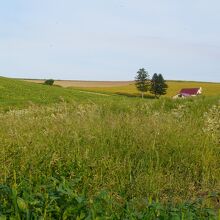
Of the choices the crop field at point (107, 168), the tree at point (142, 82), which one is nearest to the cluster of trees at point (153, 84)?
the tree at point (142, 82)

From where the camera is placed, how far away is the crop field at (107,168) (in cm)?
381

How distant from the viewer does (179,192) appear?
5.04 m

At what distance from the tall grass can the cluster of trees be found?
70.7 metres

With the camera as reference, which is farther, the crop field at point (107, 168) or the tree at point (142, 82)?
the tree at point (142, 82)

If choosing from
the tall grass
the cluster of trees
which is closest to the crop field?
the tall grass

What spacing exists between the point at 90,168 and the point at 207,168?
160 centimetres

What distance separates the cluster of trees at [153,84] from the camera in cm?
7919

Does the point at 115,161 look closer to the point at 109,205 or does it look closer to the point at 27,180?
the point at 27,180

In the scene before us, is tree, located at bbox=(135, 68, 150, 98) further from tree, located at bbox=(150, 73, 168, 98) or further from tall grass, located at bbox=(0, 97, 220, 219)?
tall grass, located at bbox=(0, 97, 220, 219)

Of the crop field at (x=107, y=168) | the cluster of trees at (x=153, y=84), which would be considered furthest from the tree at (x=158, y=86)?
the crop field at (x=107, y=168)

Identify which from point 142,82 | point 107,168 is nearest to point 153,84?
point 142,82

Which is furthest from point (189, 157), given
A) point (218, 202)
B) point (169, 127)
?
point (218, 202)

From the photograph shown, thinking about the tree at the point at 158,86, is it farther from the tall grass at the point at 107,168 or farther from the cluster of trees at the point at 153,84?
the tall grass at the point at 107,168

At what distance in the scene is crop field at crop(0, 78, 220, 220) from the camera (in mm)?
3814
